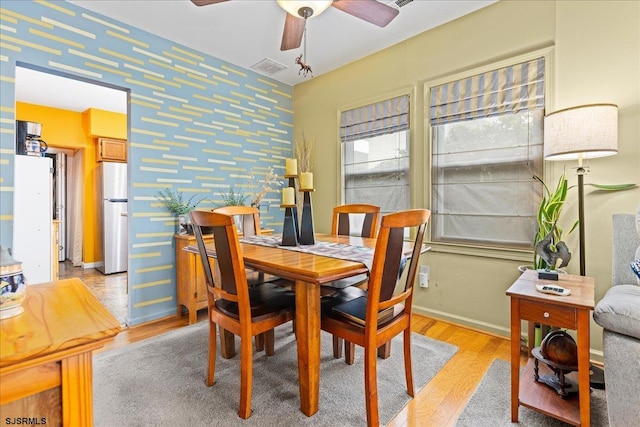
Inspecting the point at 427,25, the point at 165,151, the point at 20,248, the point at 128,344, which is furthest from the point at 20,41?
the point at 427,25

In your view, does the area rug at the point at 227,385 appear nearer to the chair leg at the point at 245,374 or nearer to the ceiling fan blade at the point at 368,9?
the chair leg at the point at 245,374

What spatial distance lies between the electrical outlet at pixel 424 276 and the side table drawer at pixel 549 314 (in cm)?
147

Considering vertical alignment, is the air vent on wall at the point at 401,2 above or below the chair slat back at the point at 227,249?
above

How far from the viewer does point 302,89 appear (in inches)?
159

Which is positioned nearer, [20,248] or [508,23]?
[508,23]

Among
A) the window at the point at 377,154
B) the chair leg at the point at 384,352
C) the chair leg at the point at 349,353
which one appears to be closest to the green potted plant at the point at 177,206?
the window at the point at 377,154

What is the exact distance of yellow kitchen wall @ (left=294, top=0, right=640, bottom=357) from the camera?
77.5 inches

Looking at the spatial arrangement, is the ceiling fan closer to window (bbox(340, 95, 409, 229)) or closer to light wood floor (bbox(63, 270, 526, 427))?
window (bbox(340, 95, 409, 229))

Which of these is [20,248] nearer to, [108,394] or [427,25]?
[108,394]

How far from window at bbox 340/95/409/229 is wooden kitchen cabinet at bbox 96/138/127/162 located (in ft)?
13.1

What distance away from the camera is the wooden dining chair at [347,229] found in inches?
81.4

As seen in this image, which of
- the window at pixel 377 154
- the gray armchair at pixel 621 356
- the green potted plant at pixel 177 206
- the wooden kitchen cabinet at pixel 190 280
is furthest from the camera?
the window at pixel 377 154

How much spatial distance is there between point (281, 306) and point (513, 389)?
4.02 feet

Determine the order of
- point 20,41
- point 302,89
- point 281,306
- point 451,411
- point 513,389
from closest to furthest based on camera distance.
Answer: point 513,389 < point 451,411 < point 281,306 < point 20,41 < point 302,89
